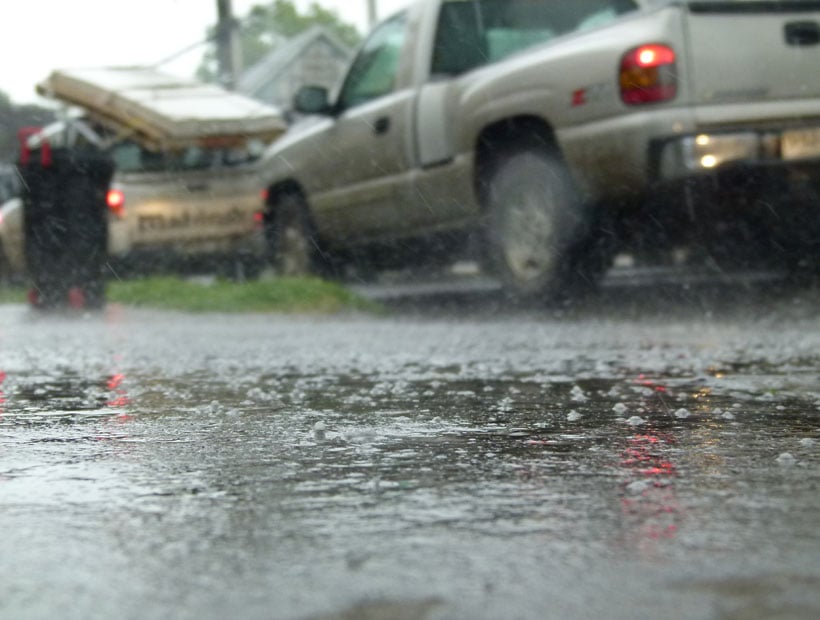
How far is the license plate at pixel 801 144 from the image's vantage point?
8.09m

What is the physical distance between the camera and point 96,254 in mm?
11953

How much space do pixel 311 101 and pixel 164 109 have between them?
9.56 feet

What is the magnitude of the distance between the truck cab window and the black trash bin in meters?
2.27

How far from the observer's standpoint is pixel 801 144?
26.6ft

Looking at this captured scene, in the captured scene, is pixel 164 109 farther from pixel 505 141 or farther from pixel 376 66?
pixel 505 141

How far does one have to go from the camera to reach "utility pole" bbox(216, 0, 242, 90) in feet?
86.4

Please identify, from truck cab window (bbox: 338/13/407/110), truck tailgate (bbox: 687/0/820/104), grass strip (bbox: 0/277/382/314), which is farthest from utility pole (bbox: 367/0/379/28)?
truck tailgate (bbox: 687/0/820/104)

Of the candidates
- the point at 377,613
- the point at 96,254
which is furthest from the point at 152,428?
the point at 96,254

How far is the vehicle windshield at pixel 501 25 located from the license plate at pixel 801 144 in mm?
2173

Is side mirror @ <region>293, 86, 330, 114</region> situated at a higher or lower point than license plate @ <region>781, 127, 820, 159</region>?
higher

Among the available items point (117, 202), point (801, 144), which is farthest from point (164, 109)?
point (801, 144)

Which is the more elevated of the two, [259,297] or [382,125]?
[382,125]

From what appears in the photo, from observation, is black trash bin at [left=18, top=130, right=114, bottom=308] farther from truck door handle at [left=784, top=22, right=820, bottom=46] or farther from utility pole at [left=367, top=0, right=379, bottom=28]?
utility pole at [left=367, top=0, right=379, bottom=28]

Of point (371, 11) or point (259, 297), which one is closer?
point (259, 297)
